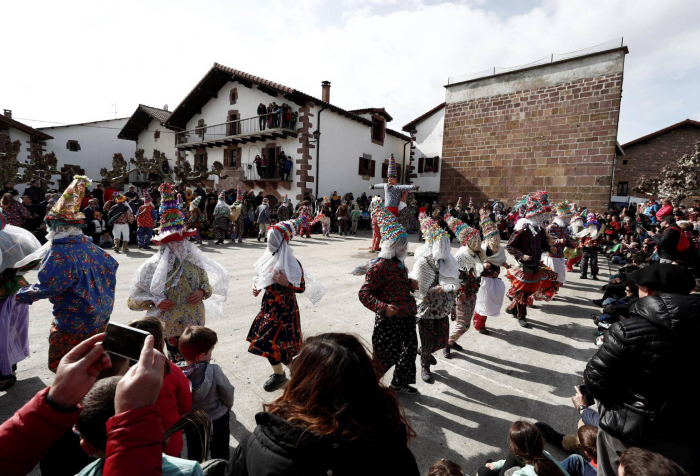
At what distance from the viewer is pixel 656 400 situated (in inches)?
71.9

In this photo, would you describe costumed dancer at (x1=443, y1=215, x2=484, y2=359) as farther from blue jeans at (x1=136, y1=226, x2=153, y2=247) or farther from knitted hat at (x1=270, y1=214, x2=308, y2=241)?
blue jeans at (x1=136, y1=226, x2=153, y2=247)

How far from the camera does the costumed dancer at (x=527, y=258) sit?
5590mm

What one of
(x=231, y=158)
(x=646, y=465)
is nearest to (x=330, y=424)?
(x=646, y=465)

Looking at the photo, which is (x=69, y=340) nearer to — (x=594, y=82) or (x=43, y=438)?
(x=43, y=438)

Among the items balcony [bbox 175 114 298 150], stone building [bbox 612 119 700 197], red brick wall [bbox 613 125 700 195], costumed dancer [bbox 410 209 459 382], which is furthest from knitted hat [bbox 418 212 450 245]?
red brick wall [bbox 613 125 700 195]

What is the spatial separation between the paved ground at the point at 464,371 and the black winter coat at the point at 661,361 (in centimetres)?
123

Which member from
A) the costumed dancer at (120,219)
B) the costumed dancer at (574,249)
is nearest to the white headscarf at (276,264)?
the costumed dancer at (574,249)

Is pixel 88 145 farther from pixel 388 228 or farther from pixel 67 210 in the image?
pixel 388 228

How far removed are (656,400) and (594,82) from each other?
17.1 meters

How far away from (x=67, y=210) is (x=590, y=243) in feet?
32.6

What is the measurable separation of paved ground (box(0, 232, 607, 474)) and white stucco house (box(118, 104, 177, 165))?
21561 millimetres

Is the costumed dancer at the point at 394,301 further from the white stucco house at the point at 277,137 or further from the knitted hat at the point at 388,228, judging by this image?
the white stucco house at the point at 277,137

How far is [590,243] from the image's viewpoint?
8.52 meters

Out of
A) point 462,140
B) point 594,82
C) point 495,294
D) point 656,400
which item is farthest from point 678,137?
point 656,400
